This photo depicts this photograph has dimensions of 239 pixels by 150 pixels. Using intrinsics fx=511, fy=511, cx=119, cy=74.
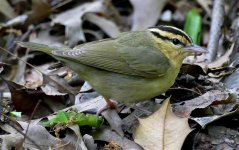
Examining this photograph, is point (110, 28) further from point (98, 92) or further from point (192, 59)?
point (98, 92)

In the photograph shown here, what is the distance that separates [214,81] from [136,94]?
44.3 inches

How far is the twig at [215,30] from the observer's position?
6956 mm

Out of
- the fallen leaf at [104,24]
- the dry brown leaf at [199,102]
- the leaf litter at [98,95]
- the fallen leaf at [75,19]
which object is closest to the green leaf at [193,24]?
the leaf litter at [98,95]

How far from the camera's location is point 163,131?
471 cm

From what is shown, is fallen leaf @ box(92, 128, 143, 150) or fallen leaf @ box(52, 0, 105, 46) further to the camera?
fallen leaf @ box(52, 0, 105, 46)

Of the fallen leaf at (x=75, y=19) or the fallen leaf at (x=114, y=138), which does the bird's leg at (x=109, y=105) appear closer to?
the fallen leaf at (x=114, y=138)

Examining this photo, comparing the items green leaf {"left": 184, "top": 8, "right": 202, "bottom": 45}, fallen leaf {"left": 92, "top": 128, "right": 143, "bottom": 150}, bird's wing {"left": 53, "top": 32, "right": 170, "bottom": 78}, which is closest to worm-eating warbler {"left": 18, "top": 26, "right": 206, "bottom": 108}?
bird's wing {"left": 53, "top": 32, "right": 170, "bottom": 78}

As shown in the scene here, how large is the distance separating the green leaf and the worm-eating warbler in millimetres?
2654

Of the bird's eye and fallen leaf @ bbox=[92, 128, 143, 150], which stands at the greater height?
the bird's eye

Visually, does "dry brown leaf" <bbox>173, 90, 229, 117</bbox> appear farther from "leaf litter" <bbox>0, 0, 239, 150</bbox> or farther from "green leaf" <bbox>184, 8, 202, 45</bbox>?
"green leaf" <bbox>184, 8, 202, 45</bbox>

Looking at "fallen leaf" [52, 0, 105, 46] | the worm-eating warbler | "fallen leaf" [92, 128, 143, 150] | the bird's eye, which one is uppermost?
the bird's eye

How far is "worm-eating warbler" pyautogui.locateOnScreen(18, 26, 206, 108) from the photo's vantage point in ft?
18.0

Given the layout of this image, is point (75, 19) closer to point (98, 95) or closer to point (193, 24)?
point (193, 24)

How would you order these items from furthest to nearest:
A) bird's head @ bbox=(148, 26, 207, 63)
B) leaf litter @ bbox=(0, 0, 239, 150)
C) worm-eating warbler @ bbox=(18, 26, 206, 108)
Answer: bird's head @ bbox=(148, 26, 207, 63) → worm-eating warbler @ bbox=(18, 26, 206, 108) → leaf litter @ bbox=(0, 0, 239, 150)
